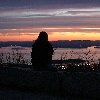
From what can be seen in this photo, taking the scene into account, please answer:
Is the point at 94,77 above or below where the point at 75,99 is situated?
above

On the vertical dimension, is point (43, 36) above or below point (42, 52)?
above

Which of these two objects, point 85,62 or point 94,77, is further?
point 85,62

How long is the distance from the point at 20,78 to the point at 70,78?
2351 mm

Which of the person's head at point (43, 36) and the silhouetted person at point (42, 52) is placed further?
the silhouetted person at point (42, 52)

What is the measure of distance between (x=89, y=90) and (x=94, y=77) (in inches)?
18.4

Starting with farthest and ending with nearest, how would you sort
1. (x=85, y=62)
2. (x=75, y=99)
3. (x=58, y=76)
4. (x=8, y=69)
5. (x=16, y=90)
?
(x=85, y=62), (x=8, y=69), (x=16, y=90), (x=58, y=76), (x=75, y=99)

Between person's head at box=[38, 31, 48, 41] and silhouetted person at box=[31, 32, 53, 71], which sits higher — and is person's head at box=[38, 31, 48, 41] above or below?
above

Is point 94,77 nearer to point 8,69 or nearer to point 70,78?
point 70,78

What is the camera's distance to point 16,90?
1286 cm

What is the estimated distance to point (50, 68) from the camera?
524 inches

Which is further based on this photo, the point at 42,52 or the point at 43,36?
the point at 42,52

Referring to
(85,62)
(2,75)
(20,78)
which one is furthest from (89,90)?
(85,62)

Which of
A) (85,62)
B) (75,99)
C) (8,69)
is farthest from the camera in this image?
(85,62)

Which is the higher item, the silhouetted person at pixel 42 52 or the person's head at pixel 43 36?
the person's head at pixel 43 36
